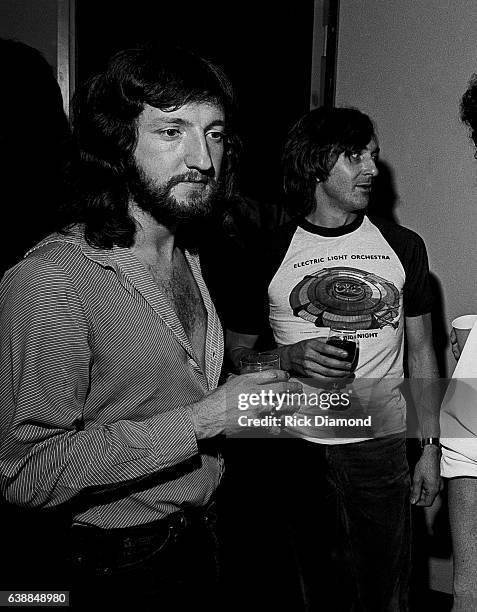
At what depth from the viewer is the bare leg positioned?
1.09m

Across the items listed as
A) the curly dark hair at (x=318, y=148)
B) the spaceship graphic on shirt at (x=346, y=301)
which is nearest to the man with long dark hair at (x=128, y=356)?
the spaceship graphic on shirt at (x=346, y=301)

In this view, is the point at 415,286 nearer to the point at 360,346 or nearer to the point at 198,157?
the point at 360,346

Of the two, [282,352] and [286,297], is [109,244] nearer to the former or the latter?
[282,352]

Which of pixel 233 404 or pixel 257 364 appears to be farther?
pixel 257 364

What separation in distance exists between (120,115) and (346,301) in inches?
38.3

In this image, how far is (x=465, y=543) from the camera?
1.10 m

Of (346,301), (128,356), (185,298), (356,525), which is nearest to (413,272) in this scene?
(346,301)

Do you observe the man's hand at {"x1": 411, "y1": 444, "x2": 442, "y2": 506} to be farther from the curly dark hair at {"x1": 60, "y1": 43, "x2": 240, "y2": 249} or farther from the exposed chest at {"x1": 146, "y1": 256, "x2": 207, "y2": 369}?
the curly dark hair at {"x1": 60, "y1": 43, "x2": 240, "y2": 249}

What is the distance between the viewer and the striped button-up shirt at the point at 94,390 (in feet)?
3.62

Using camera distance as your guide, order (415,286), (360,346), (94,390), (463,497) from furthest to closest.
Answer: (415,286) < (360,346) < (94,390) < (463,497)

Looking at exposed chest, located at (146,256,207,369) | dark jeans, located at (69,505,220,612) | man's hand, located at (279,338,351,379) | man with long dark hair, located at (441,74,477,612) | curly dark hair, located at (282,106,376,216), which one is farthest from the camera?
curly dark hair, located at (282,106,376,216)

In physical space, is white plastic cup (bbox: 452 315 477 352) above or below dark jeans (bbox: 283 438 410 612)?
above

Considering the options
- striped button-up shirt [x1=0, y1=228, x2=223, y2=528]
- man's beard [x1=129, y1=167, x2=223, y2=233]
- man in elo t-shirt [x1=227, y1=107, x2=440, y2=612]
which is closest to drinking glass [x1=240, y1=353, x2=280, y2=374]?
striped button-up shirt [x1=0, y1=228, x2=223, y2=528]

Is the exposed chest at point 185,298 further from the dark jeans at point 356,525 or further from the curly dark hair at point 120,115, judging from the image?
the dark jeans at point 356,525
